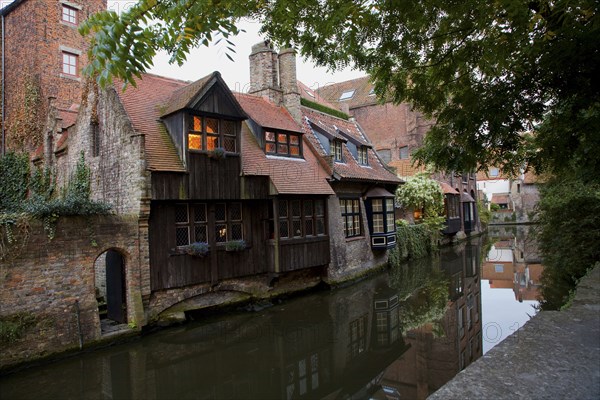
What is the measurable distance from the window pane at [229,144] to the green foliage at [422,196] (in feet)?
54.8

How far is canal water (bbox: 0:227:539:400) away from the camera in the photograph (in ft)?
25.6

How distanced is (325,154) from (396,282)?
21.1 ft

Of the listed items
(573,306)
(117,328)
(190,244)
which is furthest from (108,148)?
(573,306)

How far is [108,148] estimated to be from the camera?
498 inches

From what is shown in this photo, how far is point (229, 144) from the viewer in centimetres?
1281

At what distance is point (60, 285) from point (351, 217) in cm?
1180

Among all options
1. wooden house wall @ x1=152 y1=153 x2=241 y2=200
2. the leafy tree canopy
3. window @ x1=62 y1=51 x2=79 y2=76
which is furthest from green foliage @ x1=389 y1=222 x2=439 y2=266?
window @ x1=62 y1=51 x2=79 y2=76

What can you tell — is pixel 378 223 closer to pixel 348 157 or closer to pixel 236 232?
pixel 348 157

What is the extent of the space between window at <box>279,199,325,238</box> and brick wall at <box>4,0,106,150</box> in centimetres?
1421

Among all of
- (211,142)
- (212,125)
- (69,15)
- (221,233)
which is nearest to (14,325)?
(221,233)

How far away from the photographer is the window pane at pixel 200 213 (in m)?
12.3

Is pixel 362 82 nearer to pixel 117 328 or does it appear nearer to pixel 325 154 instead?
pixel 325 154

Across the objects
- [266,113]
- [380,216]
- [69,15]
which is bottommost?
[380,216]

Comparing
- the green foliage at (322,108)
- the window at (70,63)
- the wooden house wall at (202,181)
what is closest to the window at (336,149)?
the green foliage at (322,108)
